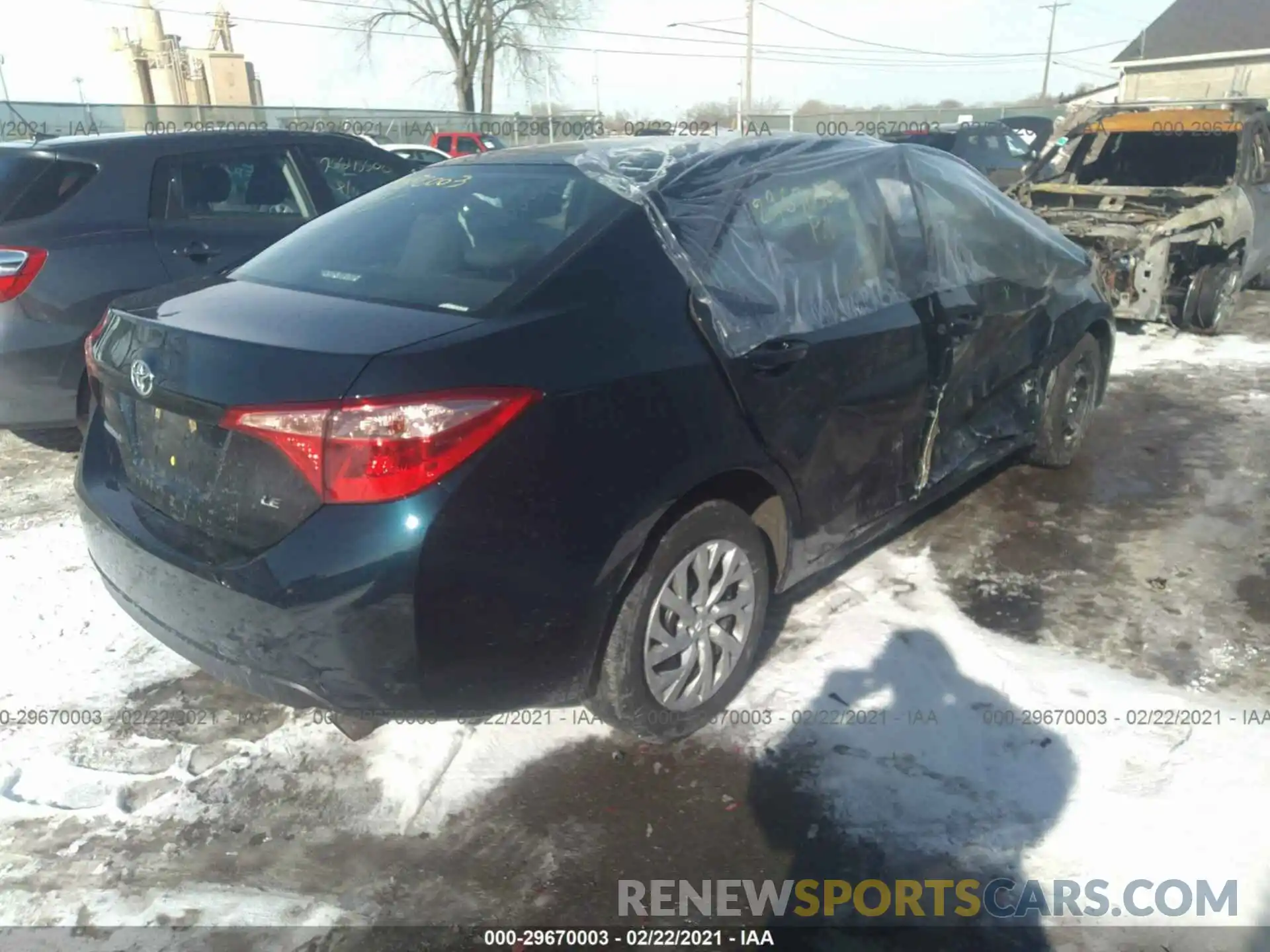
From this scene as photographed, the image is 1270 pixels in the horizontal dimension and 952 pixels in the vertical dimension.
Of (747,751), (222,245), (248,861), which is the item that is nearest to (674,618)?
(747,751)

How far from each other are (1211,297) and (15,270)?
27.9ft

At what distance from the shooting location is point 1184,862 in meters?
2.41

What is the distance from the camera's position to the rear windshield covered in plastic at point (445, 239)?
8.47ft

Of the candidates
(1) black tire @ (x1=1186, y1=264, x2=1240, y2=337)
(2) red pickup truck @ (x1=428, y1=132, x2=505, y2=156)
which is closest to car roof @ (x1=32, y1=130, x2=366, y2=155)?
(1) black tire @ (x1=1186, y1=264, x2=1240, y2=337)

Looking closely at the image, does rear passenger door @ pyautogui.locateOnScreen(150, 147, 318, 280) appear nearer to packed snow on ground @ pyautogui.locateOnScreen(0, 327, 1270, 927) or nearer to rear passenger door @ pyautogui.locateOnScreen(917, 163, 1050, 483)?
packed snow on ground @ pyautogui.locateOnScreen(0, 327, 1270, 927)

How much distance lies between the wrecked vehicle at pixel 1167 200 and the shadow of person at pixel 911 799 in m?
5.53

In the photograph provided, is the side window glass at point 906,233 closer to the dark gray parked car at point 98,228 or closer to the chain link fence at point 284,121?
the dark gray parked car at point 98,228

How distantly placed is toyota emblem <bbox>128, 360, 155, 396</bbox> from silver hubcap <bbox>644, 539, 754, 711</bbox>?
4.81ft

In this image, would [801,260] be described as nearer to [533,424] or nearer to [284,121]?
[533,424]

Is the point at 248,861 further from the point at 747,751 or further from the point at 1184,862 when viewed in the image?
the point at 1184,862

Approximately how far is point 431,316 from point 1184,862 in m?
2.40

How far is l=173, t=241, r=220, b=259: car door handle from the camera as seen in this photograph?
498 cm

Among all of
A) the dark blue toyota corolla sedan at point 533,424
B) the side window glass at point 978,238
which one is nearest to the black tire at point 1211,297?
the side window glass at point 978,238

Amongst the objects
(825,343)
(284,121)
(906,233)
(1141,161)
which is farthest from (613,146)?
(284,121)
